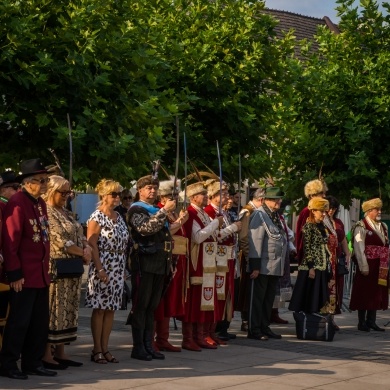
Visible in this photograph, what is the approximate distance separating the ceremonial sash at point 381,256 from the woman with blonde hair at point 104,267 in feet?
17.7

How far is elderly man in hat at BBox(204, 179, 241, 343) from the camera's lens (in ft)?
42.4

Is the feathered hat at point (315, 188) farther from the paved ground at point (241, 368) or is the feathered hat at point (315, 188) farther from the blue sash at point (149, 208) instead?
the blue sash at point (149, 208)

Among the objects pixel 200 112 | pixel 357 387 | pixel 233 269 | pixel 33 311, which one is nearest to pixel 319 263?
pixel 233 269

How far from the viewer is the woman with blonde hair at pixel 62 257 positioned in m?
10.6

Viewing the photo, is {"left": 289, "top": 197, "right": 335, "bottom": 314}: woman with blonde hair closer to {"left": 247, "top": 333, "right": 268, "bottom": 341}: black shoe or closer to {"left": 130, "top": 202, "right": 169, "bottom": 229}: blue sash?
{"left": 247, "top": 333, "right": 268, "bottom": 341}: black shoe

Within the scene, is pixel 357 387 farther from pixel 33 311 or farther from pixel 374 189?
pixel 374 189

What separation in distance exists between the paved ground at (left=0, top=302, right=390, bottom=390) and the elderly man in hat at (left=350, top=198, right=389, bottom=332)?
4.37 feet

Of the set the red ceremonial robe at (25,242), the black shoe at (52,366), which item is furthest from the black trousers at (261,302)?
the red ceremonial robe at (25,242)

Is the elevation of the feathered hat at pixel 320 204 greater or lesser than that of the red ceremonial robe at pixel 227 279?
greater

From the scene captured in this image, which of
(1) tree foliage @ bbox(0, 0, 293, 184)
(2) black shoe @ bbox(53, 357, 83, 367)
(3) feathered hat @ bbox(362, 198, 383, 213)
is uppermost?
(1) tree foliage @ bbox(0, 0, 293, 184)

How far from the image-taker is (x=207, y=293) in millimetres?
12758

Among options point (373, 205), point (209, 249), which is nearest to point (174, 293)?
point (209, 249)

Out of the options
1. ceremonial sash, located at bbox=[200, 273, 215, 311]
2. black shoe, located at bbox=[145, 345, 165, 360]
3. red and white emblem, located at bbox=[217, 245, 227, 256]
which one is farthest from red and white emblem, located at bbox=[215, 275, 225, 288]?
black shoe, located at bbox=[145, 345, 165, 360]

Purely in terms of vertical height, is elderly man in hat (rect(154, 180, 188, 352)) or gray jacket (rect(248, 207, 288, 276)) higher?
gray jacket (rect(248, 207, 288, 276))
